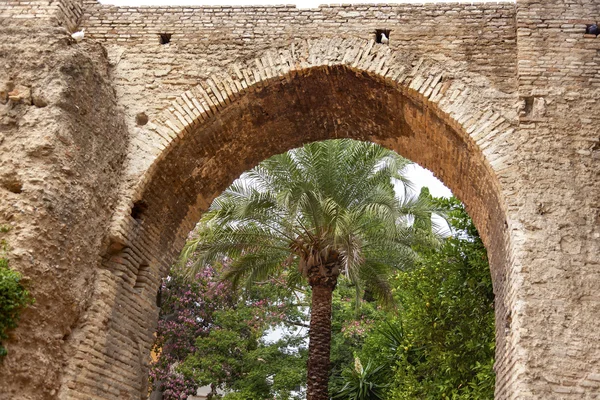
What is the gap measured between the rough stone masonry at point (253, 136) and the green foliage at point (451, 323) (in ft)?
5.92

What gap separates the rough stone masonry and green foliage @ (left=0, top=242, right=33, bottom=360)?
8 centimetres

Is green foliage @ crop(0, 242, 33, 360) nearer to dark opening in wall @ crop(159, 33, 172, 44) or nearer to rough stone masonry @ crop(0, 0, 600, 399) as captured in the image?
rough stone masonry @ crop(0, 0, 600, 399)

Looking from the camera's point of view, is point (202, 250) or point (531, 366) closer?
point (531, 366)

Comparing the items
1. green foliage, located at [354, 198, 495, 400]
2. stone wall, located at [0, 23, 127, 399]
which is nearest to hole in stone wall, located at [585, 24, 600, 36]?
green foliage, located at [354, 198, 495, 400]

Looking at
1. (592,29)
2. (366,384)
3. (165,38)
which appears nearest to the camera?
(592,29)

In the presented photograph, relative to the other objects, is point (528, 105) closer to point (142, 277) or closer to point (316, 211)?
point (142, 277)

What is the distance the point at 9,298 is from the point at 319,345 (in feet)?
20.9

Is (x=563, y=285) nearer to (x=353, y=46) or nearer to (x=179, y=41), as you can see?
(x=353, y=46)

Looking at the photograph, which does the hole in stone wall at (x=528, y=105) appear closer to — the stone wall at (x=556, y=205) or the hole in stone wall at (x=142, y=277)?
the stone wall at (x=556, y=205)

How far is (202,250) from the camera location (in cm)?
1127

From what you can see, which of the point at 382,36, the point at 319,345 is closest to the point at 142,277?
the point at 382,36

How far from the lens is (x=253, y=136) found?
23.6 ft

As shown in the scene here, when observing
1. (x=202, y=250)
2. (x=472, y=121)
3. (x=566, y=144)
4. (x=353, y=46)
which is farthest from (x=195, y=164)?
(x=202, y=250)

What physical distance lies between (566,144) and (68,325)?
4.30 meters
